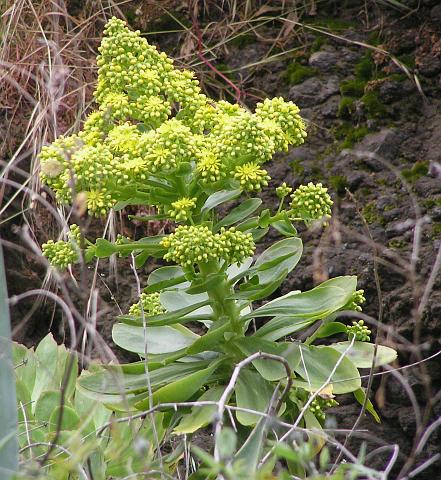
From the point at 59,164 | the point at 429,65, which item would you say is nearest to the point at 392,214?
the point at 429,65

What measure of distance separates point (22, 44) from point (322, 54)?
109cm

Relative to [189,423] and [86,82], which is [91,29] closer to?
[86,82]

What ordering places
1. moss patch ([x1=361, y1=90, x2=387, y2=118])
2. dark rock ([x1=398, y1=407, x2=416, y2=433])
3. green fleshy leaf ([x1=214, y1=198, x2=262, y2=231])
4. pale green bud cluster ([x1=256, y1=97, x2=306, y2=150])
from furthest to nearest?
1. moss patch ([x1=361, y1=90, x2=387, y2=118])
2. dark rock ([x1=398, y1=407, x2=416, y2=433])
3. green fleshy leaf ([x1=214, y1=198, x2=262, y2=231])
4. pale green bud cluster ([x1=256, y1=97, x2=306, y2=150])

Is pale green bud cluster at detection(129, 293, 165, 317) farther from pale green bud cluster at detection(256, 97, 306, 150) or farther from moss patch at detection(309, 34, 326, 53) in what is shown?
moss patch at detection(309, 34, 326, 53)

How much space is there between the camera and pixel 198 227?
5.93 feet

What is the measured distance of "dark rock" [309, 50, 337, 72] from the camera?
3.04 metres

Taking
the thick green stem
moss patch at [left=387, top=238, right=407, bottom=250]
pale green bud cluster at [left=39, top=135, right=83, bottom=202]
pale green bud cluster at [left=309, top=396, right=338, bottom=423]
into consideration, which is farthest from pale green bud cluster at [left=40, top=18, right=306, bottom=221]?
moss patch at [left=387, top=238, right=407, bottom=250]

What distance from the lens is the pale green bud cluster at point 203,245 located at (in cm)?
176

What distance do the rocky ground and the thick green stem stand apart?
0.47m

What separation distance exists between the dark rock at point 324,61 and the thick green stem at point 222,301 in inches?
51.1

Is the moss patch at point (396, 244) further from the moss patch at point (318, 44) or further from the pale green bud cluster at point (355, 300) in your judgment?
the moss patch at point (318, 44)

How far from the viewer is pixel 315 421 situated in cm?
194

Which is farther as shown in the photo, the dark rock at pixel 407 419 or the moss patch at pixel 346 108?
the moss patch at pixel 346 108

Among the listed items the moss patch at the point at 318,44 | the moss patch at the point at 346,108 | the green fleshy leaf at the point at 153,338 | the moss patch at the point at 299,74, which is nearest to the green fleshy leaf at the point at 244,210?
the green fleshy leaf at the point at 153,338
